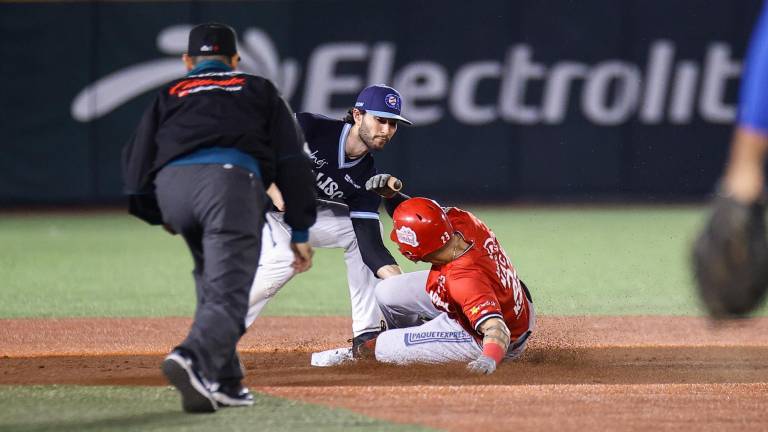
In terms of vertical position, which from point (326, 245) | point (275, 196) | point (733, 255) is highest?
point (733, 255)

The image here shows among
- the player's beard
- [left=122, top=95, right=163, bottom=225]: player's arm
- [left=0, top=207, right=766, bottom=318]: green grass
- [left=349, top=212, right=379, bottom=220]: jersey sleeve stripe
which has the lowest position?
[left=0, top=207, right=766, bottom=318]: green grass

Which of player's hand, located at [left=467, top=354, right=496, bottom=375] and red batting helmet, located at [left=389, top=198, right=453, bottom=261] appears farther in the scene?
red batting helmet, located at [left=389, top=198, right=453, bottom=261]

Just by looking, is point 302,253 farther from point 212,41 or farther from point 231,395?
point 212,41

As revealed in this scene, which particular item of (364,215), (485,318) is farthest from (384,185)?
(485,318)

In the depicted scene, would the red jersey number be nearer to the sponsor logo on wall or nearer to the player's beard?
the player's beard

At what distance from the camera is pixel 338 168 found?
730 centimetres

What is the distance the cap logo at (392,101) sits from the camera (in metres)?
7.18

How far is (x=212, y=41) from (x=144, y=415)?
1.69 metres

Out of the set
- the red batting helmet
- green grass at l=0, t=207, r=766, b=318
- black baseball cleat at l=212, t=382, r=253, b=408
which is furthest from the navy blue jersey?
green grass at l=0, t=207, r=766, b=318

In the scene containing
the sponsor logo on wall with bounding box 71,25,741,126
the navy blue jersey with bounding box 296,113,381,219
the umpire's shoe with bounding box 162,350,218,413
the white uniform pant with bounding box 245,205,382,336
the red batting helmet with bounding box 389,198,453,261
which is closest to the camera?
the umpire's shoe with bounding box 162,350,218,413

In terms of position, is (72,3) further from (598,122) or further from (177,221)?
(177,221)

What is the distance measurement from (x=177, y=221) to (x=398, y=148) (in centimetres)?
1354

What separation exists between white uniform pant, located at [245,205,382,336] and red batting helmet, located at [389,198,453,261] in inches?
27.3

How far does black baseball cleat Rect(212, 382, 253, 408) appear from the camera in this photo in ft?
17.8
